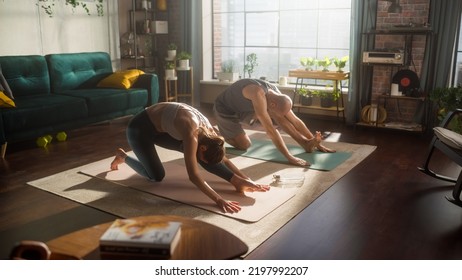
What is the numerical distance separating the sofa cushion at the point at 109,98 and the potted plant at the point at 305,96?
1979 mm

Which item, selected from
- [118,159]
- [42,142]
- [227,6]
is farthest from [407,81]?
[42,142]

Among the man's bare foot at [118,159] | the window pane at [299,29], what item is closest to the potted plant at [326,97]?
the window pane at [299,29]

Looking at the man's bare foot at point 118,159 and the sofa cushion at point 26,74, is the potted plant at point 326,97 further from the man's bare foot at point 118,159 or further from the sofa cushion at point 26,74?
the sofa cushion at point 26,74

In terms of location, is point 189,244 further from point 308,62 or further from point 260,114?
point 308,62

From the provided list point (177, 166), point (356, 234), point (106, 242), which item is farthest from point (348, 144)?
point (106, 242)

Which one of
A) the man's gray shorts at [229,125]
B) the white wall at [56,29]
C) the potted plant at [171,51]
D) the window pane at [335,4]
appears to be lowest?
the man's gray shorts at [229,125]

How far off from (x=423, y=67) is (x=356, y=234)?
312cm

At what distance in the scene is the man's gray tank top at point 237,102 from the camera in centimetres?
379

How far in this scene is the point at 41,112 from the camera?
4.08 metres

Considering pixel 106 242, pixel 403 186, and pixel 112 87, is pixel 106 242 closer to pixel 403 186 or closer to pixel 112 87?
pixel 403 186

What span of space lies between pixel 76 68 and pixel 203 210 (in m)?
3.27

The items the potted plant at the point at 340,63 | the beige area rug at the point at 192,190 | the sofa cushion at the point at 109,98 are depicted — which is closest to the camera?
the beige area rug at the point at 192,190

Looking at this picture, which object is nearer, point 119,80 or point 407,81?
point 407,81

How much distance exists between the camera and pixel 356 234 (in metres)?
2.39
